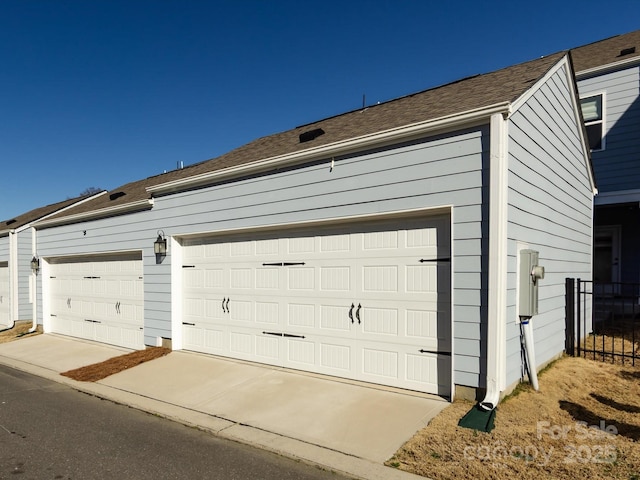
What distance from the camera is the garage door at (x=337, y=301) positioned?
5301 mm

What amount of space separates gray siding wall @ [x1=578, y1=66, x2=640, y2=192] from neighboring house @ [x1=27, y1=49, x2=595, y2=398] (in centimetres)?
171

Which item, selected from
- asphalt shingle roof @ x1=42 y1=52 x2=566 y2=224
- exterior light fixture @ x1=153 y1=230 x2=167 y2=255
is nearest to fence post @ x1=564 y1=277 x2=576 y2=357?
asphalt shingle roof @ x1=42 y1=52 x2=566 y2=224

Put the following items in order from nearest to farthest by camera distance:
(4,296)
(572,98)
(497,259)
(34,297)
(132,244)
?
(497,259) → (572,98) → (132,244) → (34,297) → (4,296)

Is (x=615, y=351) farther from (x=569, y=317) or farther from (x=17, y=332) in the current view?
(x=17, y=332)

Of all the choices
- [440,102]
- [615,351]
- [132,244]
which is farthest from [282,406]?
[132,244]

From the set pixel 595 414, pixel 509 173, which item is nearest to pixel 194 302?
pixel 509 173

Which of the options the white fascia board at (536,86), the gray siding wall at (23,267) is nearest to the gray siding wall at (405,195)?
the white fascia board at (536,86)

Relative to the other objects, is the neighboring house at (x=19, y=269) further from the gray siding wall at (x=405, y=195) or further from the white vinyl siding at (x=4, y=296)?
the gray siding wall at (x=405, y=195)

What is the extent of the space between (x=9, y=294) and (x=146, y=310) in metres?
9.06

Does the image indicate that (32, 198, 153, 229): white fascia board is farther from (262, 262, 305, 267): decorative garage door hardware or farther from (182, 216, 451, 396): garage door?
(262, 262, 305, 267): decorative garage door hardware

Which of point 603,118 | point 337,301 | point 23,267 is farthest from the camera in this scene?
point 23,267

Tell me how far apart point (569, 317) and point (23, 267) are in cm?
1571

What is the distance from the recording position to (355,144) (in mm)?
5766

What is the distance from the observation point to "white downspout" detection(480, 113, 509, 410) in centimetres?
460
